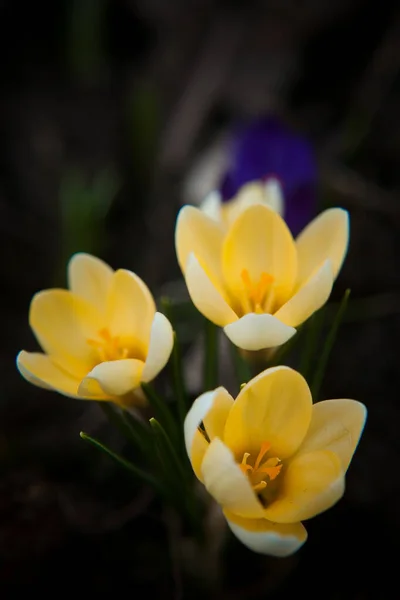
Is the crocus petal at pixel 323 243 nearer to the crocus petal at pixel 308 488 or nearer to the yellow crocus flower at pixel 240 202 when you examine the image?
the yellow crocus flower at pixel 240 202

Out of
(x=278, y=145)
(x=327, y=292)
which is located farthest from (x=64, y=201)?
(x=327, y=292)

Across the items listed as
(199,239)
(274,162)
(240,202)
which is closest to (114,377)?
(199,239)

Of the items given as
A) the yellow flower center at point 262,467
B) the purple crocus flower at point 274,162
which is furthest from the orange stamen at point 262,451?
the purple crocus flower at point 274,162

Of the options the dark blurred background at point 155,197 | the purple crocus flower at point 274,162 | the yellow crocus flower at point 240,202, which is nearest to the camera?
the yellow crocus flower at point 240,202

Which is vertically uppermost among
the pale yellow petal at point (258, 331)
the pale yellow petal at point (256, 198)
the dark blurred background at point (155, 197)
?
the pale yellow petal at point (256, 198)

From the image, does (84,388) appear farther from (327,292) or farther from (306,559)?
(306,559)

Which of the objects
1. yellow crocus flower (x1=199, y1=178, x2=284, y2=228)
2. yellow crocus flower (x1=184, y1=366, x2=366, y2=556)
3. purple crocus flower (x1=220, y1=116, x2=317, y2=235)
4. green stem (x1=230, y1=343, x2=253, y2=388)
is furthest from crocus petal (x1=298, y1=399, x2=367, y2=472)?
purple crocus flower (x1=220, y1=116, x2=317, y2=235)

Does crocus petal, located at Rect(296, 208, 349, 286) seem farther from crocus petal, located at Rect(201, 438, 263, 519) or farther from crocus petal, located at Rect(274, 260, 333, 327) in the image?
crocus petal, located at Rect(201, 438, 263, 519)

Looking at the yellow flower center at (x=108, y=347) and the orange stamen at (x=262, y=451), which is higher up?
the yellow flower center at (x=108, y=347)
